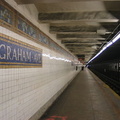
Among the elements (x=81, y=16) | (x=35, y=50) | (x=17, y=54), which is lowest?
(x=17, y=54)

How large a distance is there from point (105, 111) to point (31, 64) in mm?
3403

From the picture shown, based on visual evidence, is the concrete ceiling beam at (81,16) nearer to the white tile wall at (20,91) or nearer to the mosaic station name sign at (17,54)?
the white tile wall at (20,91)

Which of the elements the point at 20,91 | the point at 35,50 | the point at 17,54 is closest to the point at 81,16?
the point at 35,50

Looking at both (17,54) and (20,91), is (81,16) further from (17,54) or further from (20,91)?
(20,91)

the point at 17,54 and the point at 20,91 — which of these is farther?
the point at 20,91

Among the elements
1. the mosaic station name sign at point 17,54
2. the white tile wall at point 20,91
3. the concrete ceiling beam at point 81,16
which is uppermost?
the concrete ceiling beam at point 81,16

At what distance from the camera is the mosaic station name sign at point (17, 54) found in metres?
2.84

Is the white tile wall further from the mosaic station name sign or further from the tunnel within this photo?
the mosaic station name sign

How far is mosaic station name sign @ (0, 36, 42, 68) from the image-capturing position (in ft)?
9.31

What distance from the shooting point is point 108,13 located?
4.71m

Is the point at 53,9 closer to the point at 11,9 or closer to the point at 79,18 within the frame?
the point at 79,18

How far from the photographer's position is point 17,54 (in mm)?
3373

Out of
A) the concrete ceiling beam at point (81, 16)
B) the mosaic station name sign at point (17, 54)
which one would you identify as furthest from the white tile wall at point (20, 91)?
the concrete ceiling beam at point (81, 16)

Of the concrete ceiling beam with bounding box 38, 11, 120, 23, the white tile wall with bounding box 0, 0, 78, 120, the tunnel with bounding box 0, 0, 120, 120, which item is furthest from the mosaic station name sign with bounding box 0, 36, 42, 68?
the concrete ceiling beam with bounding box 38, 11, 120, 23
